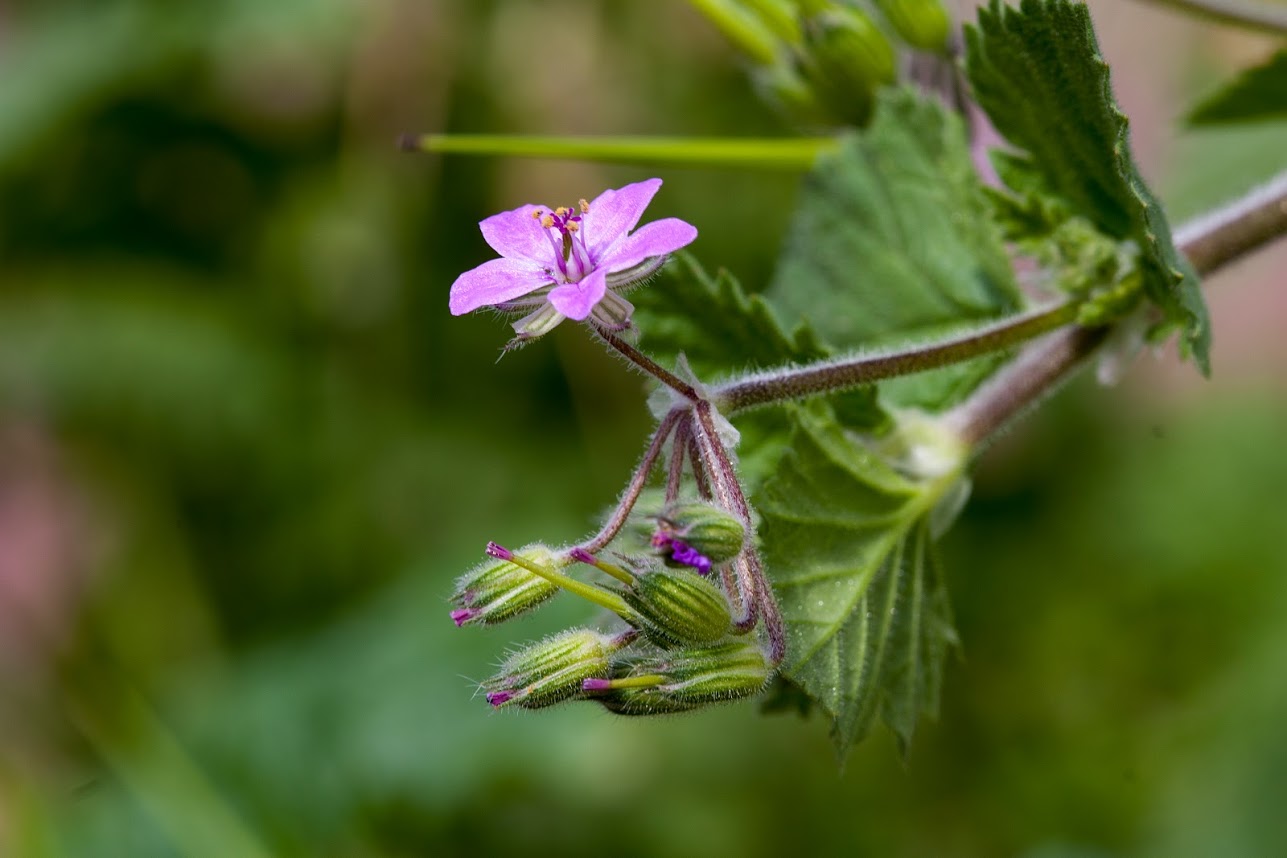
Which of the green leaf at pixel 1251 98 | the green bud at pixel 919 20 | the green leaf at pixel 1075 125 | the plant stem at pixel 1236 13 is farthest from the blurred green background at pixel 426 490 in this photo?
the green leaf at pixel 1075 125

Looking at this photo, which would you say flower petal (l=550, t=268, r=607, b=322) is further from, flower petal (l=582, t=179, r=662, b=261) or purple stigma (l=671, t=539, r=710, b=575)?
purple stigma (l=671, t=539, r=710, b=575)

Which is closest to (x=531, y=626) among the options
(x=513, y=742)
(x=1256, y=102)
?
(x=513, y=742)

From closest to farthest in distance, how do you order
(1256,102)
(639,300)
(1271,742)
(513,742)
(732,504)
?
(732,504) < (639,300) < (1256,102) < (1271,742) < (513,742)

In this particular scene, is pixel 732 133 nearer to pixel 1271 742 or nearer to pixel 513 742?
pixel 513 742

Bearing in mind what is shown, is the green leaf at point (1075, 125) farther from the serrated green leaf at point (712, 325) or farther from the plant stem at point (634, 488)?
the plant stem at point (634, 488)

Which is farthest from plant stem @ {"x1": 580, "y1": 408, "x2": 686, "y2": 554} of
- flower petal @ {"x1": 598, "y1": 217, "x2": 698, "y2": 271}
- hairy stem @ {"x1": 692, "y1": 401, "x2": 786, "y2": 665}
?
flower petal @ {"x1": 598, "y1": 217, "x2": 698, "y2": 271}
